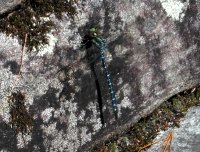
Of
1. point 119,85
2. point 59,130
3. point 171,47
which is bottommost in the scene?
point 59,130

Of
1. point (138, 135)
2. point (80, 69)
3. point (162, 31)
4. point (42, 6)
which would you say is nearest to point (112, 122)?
point (138, 135)

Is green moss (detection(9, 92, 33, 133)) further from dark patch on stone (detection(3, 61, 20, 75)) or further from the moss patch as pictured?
the moss patch

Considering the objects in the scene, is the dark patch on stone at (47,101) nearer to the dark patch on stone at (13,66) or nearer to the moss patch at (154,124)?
the dark patch on stone at (13,66)

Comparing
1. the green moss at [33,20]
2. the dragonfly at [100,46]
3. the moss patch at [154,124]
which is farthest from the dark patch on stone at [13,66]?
the moss patch at [154,124]

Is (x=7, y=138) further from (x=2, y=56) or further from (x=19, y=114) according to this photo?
(x=2, y=56)

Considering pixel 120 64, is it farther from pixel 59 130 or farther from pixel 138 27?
pixel 59 130

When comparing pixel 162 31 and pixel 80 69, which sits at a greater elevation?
pixel 162 31
